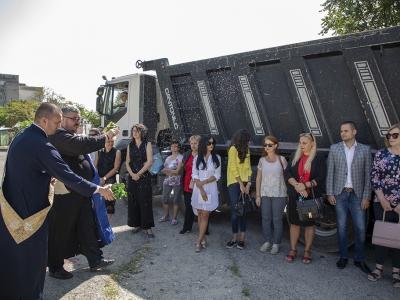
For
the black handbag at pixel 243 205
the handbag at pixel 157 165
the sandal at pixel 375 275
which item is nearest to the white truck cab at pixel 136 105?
the handbag at pixel 157 165

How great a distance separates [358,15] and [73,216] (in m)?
13.0

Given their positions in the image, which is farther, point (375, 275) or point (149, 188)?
point (149, 188)

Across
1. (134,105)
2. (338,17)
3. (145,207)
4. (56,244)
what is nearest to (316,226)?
(145,207)

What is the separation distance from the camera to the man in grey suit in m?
4.51

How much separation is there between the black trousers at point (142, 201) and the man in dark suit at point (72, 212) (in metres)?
1.41

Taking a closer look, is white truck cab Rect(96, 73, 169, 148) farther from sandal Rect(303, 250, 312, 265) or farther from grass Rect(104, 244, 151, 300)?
sandal Rect(303, 250, 312, 265)

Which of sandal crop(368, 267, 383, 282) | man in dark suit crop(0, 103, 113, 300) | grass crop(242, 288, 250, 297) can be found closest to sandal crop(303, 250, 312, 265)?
sandal crop(368, 267, 383, 282)

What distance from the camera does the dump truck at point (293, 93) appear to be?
4.43 metres

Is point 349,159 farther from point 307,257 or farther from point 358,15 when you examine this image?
point 358,15

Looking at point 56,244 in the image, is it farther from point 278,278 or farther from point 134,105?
point 134,105

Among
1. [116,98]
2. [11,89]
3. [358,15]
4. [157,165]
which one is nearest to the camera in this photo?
[157,165]

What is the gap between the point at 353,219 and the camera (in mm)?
4668

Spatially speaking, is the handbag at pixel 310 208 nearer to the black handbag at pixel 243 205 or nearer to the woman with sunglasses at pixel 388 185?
the woman with sunglasses at pixel 388 185

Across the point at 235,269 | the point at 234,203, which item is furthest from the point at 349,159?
the point at 235,269
